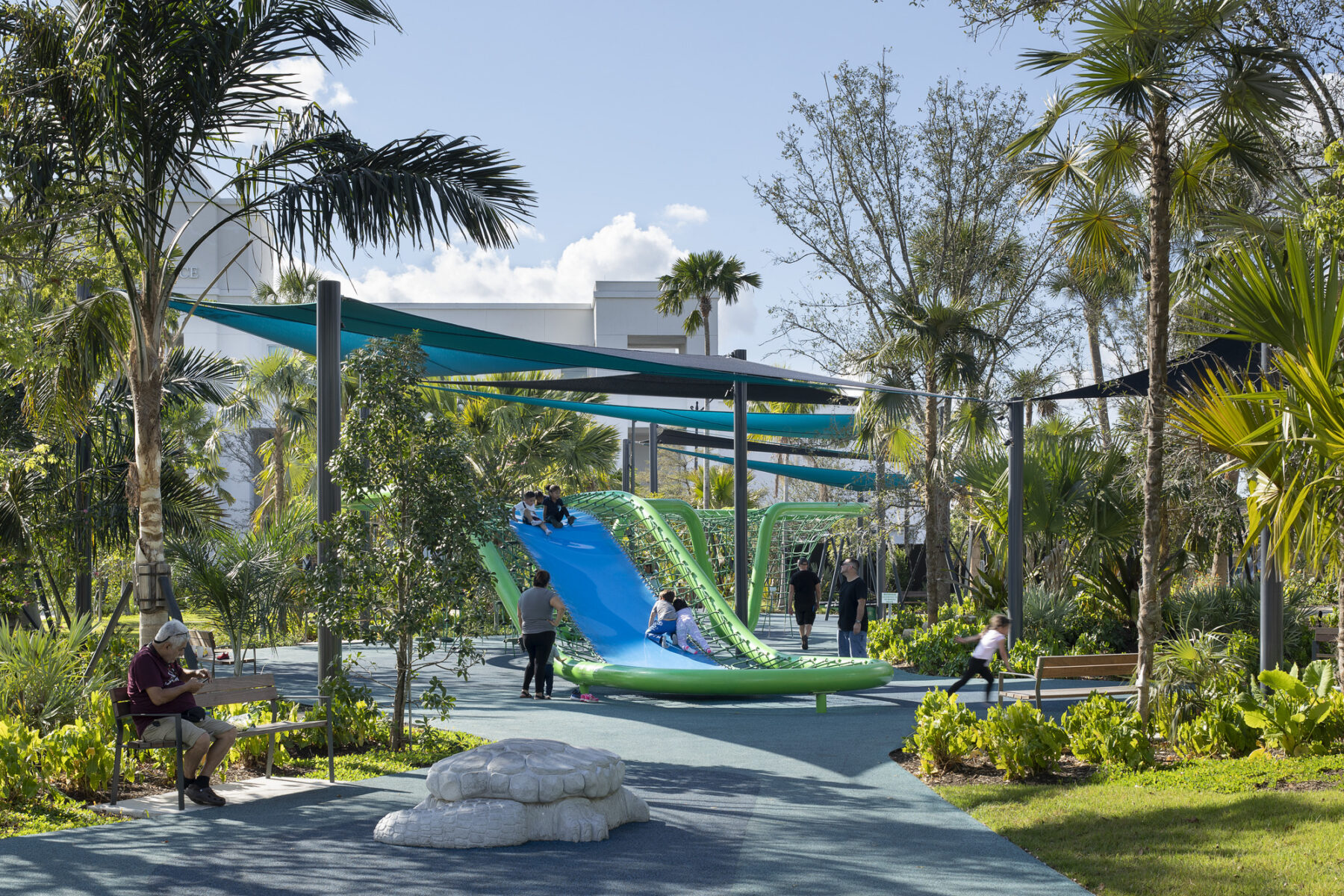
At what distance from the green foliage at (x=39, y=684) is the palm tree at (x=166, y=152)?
1.96ft

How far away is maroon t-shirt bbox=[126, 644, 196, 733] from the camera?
6504mm

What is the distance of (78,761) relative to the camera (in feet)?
21.6

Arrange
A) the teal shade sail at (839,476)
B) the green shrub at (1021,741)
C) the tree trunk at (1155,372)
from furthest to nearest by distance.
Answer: the teal shade sail at (839,476)
the tree trunk at (1155,372)
the green shrub at (1021,741)

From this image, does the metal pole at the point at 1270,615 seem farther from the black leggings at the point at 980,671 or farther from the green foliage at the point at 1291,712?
the black leggings at the point at 980,671

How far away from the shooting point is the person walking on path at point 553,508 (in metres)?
16.7

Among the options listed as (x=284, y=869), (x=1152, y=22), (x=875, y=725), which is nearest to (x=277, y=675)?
(x=875, y=725)

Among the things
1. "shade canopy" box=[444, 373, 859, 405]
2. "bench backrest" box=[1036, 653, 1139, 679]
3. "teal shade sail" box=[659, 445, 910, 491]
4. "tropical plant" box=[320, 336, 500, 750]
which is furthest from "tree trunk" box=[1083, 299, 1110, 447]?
"tropical plant" box=[320, 336, 500, 750]

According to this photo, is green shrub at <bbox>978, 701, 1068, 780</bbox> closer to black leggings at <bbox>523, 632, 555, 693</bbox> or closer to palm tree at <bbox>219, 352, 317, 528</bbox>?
black leggings at <bbox>523, 632, 555, 693</bbox>

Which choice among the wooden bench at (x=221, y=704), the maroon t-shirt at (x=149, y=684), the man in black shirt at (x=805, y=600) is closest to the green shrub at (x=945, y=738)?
the wooden bench at (x=221, y=704)

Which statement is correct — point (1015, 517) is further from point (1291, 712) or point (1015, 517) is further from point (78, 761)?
point (78, 761)

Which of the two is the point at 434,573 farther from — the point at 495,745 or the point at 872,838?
the point at 872,838

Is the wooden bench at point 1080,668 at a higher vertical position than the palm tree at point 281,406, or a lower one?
lower

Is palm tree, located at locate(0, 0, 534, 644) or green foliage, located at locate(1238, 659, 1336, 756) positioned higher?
palm tree, located at locate(0, 0, 534, 644)

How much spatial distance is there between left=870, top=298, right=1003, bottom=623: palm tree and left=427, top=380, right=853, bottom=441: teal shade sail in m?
1.94
